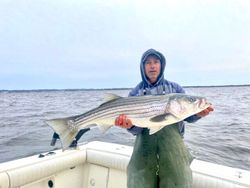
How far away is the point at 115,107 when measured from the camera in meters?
3.77

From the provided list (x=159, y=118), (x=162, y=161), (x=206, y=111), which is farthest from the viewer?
(x=162, y=161)

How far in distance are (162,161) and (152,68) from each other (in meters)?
1.27

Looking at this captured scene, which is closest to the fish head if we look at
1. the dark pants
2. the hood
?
the dark pants

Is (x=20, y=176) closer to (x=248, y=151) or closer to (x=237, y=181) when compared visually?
(x=237, y=181)

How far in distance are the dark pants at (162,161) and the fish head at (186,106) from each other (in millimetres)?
329

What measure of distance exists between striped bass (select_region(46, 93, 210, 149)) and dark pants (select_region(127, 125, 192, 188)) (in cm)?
31

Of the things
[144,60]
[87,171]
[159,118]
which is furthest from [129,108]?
[87,171]

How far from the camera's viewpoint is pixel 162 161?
3.75 m

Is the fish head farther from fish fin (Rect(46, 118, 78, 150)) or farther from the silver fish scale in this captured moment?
fish fin (Rect(46, 118, 78, 150))

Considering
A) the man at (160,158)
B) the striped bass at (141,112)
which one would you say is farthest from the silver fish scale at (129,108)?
the man at (160,158)

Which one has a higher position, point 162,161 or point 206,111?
point 206,111

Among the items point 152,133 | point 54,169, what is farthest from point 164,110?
point 54,169

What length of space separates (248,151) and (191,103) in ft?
30.5

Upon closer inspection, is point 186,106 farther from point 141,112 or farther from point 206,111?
point 141,112
